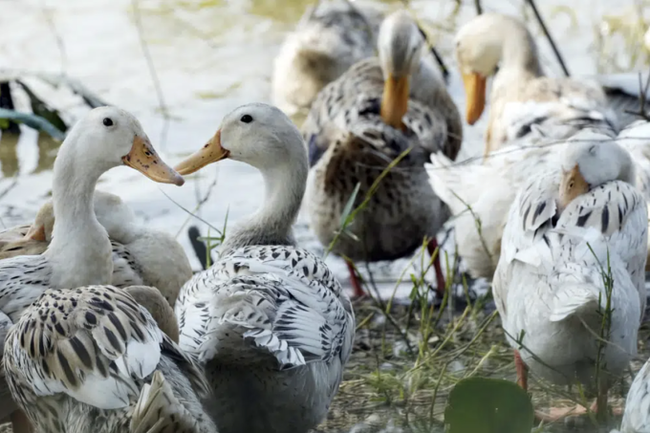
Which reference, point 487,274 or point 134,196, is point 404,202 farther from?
point 134,196

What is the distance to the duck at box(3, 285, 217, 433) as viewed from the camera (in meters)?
3.43

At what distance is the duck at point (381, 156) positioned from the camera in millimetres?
Result: 6215

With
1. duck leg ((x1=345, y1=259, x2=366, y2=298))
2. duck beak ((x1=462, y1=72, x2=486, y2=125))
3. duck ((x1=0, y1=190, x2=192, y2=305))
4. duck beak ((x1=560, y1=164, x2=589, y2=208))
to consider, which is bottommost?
duck leg ((x1=345, y1=259, x2=366, y2=298))

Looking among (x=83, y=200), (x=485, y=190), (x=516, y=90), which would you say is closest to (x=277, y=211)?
(x=83, y=200)

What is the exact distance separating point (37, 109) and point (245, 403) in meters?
4.49

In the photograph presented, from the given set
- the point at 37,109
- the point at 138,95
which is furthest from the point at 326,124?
the point at 138,95

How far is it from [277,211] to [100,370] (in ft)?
5.54

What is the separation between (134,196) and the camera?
7.52m

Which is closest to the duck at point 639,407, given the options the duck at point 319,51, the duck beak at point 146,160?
the duck beak at point 146,160

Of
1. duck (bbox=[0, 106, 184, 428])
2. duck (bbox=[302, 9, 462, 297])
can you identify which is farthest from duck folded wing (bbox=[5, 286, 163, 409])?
duck (bbox=[302, 9, 462, 297])

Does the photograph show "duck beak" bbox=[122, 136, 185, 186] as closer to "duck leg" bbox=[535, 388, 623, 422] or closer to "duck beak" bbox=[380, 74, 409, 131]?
Answer: "duck leg" bbox=[535, 388, 623, 422]

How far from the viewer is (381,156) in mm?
6184

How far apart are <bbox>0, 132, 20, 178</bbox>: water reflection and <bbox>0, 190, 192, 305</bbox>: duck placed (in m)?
2.78

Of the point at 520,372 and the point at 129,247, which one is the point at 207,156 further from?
the point at 520,372
